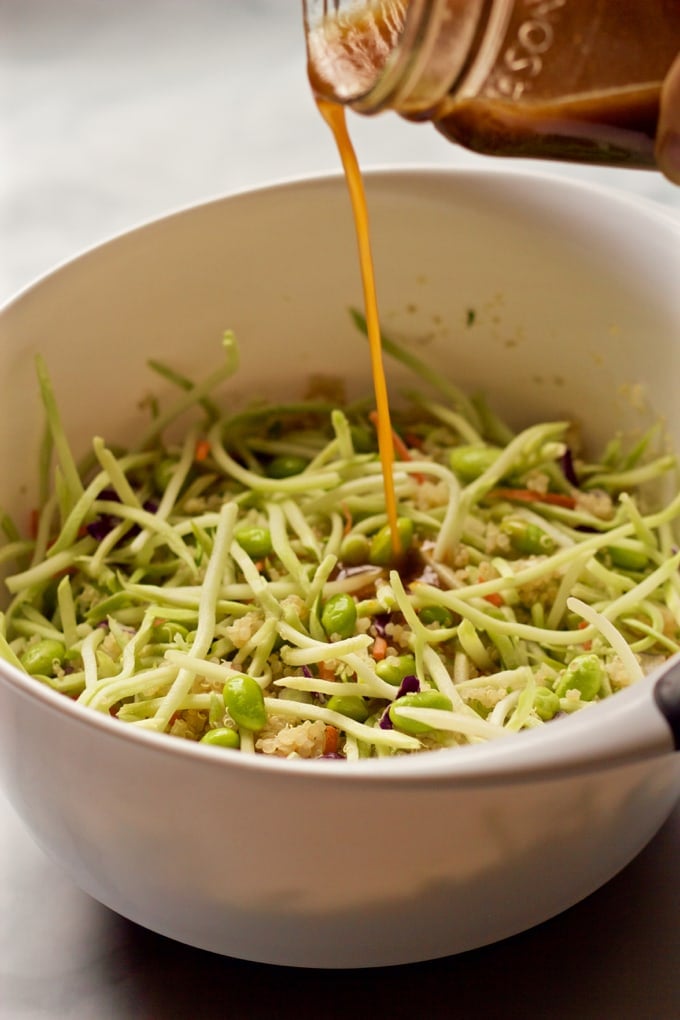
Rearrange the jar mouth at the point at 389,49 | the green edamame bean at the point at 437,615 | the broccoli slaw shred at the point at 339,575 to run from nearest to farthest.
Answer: the jar mouth at the point at 389,49 < the broccoli slaw shred at the point at 339,575 < the green edamame bean at the point at 437,615

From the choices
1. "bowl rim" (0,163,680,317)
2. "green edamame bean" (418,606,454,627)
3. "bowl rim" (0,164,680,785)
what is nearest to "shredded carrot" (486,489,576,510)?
"green edamame bean" (418,606,454,627)

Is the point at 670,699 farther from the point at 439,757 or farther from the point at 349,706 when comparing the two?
the point at 349,706

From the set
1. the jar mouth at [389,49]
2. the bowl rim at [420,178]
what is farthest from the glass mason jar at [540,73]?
the bowl rim at [420,178]

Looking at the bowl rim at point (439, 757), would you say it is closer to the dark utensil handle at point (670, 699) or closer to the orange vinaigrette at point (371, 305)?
the dark utensil handle at point (670, 699)

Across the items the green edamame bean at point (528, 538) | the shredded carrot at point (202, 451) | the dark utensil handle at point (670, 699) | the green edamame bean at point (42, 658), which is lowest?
the green edamame bean at point (42, 658)

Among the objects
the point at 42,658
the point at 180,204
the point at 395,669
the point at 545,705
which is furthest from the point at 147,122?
the point at 545,705

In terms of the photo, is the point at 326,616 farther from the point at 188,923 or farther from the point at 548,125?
the point at 548,125
